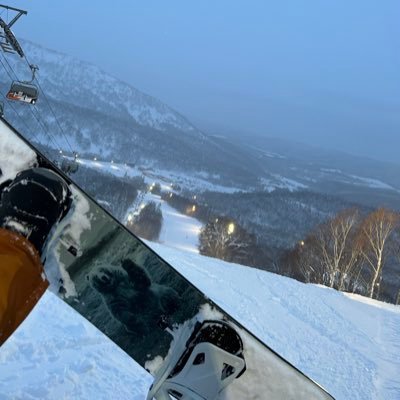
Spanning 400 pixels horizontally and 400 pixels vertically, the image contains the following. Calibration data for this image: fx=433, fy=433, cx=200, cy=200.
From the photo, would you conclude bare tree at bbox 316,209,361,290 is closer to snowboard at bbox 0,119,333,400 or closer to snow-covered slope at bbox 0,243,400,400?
snow-covered slope at bbox 0,243,400,400

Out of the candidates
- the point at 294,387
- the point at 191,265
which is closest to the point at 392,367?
the point at 191,265

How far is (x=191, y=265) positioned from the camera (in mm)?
12125

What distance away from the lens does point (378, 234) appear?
20.1m

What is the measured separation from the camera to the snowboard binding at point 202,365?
1.90 meters

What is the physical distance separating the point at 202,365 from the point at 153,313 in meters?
0.37

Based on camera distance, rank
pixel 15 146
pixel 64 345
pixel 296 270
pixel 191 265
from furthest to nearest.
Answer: pixel 296 270, pixel 191 265, pixel 64 345, pixel 15 146

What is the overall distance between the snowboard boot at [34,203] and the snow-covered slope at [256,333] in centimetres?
267

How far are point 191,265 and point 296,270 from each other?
1930 cm

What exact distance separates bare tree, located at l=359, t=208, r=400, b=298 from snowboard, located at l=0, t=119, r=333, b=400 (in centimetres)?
1907

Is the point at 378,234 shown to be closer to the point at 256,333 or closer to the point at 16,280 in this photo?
the point at 256,333

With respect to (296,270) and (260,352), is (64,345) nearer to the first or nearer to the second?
(260,352)

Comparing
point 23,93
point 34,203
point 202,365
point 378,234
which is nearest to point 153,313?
point 202,365

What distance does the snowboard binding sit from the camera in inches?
74.9

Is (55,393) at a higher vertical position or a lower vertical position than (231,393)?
lower
